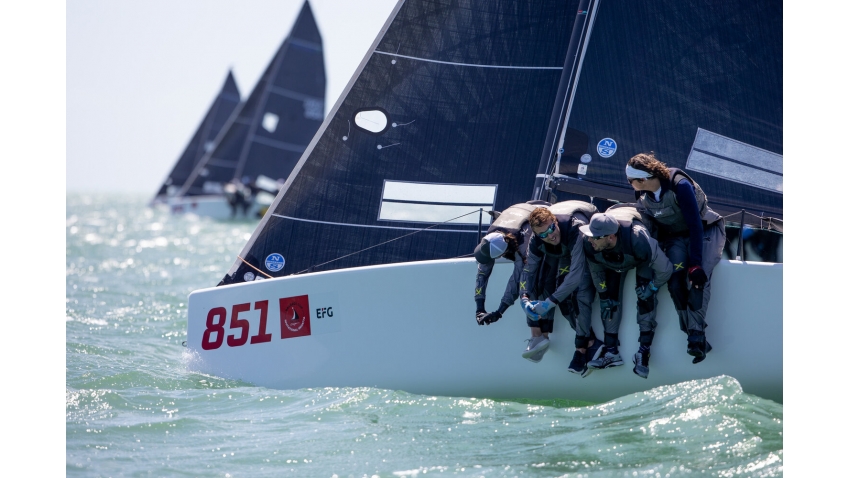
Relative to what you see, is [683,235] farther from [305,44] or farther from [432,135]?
[305,44]

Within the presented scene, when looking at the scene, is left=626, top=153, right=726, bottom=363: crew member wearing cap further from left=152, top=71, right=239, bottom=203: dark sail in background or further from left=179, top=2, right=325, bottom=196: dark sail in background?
left=152, top=71, right=239, bottom=203: dark sail in background

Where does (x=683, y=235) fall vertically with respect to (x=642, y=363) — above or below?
above

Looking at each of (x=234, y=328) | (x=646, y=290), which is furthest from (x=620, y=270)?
(x=234, y=328)

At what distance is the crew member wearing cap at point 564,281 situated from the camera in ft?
13.3

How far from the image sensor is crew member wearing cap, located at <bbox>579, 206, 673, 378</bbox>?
12.9 ft

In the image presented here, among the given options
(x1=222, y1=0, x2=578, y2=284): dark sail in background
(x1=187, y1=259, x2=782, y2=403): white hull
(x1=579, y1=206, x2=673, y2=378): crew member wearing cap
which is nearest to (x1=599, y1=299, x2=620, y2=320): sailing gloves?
(x1=579, y1=206, x2=673, y2=378): crew member wearing cap

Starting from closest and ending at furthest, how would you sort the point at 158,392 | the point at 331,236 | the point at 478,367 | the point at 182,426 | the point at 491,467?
1. the point at 491,467
2. the point at 182,426
3. the point at 478,367
4. the point at 158,392
5. the point at 331,236

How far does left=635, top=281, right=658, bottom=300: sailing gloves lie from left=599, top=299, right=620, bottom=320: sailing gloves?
122mm

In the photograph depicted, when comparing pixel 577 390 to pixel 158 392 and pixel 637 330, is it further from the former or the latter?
pixel 158 392

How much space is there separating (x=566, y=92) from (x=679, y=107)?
637 millimetres

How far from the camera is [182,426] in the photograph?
4.25 meters

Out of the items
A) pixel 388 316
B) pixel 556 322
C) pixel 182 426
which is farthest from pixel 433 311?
pixel 182 426

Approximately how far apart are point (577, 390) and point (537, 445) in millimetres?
741

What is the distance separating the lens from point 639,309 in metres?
4.14
